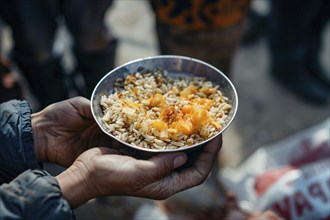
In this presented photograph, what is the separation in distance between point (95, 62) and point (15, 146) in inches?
48.8

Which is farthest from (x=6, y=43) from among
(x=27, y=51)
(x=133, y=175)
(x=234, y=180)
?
(x=133, y=175)

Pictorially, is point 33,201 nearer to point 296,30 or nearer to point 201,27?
point 201,27

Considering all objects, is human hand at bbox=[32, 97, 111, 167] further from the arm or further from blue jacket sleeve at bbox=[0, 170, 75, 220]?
blue jacket sleeve at bbox=[0, 170, 75, 220]

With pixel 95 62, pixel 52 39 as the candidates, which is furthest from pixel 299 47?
pixel 52 39

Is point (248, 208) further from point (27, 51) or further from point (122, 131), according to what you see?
point (27, 51)

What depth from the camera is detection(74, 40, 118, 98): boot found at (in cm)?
271

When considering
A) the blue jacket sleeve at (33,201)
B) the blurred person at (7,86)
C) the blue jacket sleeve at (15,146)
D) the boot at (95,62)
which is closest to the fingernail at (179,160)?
the blue jacket sleeve at (33,201)

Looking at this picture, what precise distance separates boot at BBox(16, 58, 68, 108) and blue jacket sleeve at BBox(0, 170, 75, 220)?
1492 millimetres

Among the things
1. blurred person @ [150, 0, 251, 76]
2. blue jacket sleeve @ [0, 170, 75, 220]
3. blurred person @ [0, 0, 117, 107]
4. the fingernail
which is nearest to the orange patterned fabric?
blurred person @ [150, 0, 251, 76]

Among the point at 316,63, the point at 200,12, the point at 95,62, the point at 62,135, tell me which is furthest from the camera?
the point at 316,63

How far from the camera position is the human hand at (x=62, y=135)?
173cm

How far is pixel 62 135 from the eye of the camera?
176 cm

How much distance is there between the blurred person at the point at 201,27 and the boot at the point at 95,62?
0.34 meters

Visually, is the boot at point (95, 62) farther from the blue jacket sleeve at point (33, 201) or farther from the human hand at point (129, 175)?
the blue jacket sleeve at point (33, 201)
